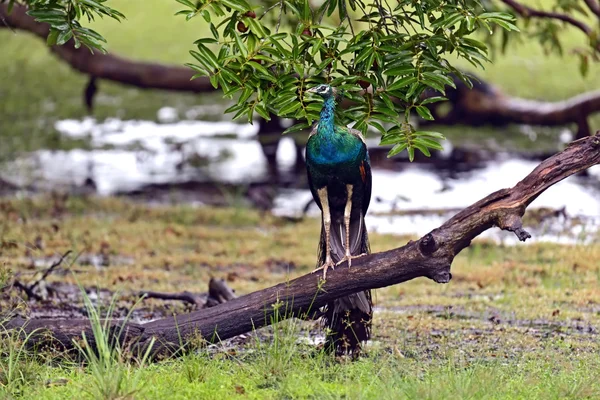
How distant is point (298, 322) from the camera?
6969mm

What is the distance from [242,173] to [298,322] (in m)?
7.64

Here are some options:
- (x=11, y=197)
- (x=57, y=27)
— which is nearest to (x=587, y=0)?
(x=57, y=27)

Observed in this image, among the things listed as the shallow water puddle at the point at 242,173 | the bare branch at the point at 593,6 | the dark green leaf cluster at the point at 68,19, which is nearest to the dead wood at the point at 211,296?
Answer: the dark green leaf cluster at the point at 68,19

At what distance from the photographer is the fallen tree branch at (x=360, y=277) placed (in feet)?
17.5

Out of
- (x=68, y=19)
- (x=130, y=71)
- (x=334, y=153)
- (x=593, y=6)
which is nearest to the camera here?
(x=68, y=19)

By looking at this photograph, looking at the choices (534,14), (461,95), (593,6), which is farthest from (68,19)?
(461,95)

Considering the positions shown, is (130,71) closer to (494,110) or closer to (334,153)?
(494,110)

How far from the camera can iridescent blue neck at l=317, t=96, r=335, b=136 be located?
552 cm

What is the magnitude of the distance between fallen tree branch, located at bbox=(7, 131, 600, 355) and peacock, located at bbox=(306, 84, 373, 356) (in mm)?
152

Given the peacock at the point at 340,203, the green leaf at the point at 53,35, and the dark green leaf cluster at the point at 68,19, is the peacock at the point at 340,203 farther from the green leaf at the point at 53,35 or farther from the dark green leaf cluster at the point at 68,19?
the green leaf at the point at 53,35

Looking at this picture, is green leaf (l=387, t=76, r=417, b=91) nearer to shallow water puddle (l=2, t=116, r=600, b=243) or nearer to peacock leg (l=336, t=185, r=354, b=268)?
peacock leg (l=336, t=185, r=354, b=268)

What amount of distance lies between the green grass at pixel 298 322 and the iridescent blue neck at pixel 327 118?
1.10 meters

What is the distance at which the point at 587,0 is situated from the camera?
377 inches

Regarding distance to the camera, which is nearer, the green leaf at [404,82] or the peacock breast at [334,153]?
the green leaf at [404,82]
